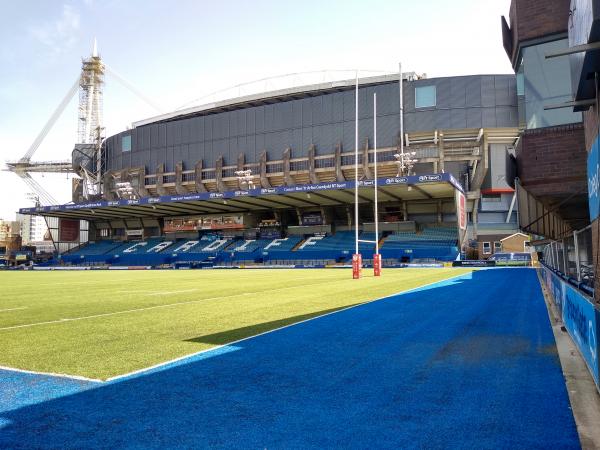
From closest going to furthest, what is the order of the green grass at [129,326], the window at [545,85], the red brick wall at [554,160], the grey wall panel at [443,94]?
the green grass at [129,326]
the red brick wall at [554,160]
the window at [545,85]
the grey wall panel at [443,94]

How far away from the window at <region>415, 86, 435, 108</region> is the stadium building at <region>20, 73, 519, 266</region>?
0.13 m

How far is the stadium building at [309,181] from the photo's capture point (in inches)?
2159

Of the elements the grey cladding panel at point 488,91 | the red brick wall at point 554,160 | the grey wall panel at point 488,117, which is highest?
the grey cladding panel at point 488,91

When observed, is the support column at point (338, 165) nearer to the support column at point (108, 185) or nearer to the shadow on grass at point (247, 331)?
the support column at point (108, 185)

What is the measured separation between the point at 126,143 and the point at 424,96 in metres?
52.0

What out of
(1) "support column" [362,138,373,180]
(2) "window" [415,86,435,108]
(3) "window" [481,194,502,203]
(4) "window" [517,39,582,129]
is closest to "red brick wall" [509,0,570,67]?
(4) "window" [517,39,582,129]

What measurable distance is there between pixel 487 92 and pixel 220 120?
1549 inches

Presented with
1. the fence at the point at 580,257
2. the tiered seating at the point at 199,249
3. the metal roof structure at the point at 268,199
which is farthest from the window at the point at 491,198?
the fence at the point at 580,257

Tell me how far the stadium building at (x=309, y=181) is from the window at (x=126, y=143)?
0.20 meters

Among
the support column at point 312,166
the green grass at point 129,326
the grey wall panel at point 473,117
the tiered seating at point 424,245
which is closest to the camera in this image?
the green grass at point 129,326

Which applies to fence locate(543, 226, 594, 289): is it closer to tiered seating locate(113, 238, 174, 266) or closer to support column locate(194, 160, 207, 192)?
tiered seating locate(113, 238, 174, 266)

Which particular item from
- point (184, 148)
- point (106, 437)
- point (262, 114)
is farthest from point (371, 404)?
point (184, 148)

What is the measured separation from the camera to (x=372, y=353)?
6.62 metres

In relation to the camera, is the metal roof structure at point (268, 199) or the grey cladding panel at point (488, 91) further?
the grey cladding panel at point (488, 91)
